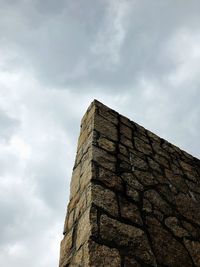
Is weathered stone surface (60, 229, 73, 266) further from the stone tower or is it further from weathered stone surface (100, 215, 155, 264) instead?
weathered stone surface (100, 215, 155, 264)

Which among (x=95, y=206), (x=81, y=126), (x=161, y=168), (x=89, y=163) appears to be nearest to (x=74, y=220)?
(x=95, y=206)

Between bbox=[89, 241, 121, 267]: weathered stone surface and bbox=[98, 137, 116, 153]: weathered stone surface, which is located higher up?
bbox=[98, 137, 116, 153]: weathered stone surface

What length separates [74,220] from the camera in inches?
82.4

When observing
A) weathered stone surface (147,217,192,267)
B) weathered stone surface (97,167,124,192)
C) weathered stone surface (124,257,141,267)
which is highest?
weathered stone surface (97,167,124,192)

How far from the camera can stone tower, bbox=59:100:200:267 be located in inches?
69.6

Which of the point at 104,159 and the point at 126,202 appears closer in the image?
the point at 126,202

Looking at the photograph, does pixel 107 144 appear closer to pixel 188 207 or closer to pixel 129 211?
pixel 129 211

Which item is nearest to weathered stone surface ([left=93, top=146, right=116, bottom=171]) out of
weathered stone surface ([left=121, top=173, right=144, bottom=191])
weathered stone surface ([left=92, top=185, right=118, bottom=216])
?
weathered stone surface ([left=121, top=173, right=144, bottom=191])

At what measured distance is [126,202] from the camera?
83.5 inches

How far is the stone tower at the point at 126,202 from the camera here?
1767mm

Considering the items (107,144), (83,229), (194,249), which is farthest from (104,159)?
(194,249)

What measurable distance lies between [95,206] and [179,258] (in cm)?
70

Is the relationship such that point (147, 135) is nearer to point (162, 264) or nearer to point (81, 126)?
point (81, 126)

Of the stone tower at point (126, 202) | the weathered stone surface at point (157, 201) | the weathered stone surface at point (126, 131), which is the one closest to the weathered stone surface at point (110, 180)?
the stone tower at point (126, 202)
